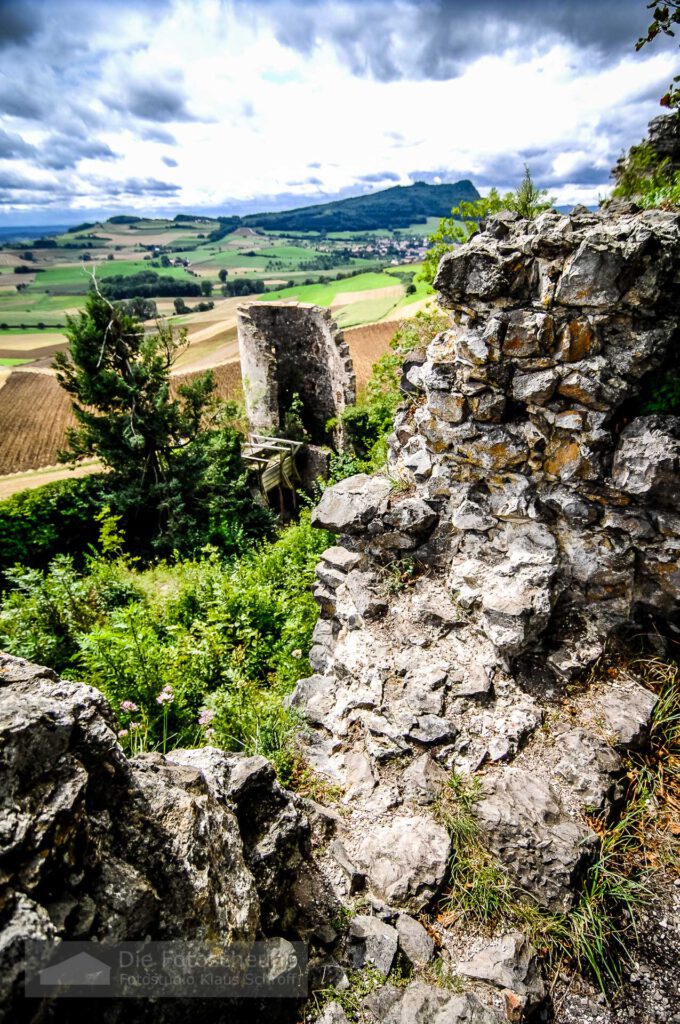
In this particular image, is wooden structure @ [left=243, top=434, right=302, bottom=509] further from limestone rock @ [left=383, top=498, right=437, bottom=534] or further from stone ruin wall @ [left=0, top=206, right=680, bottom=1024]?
limestone rock @ [left=383, top=498, right=437, bottom=534]

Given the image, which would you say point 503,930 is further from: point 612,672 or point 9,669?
point 9,669

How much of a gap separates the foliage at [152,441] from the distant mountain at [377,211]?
143516 mm

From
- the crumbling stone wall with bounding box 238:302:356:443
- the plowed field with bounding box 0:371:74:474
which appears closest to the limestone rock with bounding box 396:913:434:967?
the crumbling stone wall with bounding box 238:302:356:443

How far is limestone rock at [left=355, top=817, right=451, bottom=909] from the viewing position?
3.87 meters

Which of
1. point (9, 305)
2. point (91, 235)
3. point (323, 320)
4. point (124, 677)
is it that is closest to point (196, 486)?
point (323, 320)

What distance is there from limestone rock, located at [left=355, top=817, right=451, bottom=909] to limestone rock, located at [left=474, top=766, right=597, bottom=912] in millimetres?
417

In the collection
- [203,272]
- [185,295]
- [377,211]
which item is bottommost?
[185,295]

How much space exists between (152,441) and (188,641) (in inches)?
301

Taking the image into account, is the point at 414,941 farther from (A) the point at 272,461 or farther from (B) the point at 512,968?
(A) the point at 272,461

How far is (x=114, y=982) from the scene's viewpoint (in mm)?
2260

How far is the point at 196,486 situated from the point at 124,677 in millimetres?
7977

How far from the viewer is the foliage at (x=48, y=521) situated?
1279 cm

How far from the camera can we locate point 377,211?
527ft

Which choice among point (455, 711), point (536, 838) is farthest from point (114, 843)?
point (455, 711)
